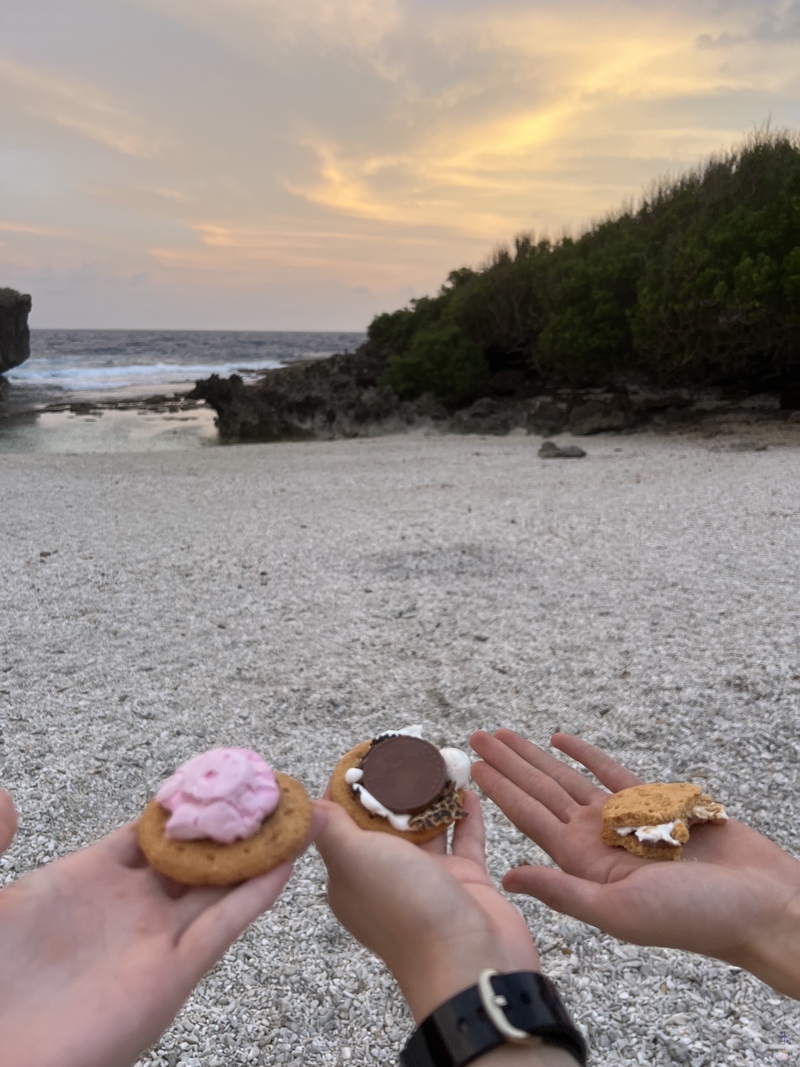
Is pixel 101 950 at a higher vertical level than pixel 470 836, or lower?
higher

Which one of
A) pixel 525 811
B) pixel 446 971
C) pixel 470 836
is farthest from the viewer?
pixel 525 811

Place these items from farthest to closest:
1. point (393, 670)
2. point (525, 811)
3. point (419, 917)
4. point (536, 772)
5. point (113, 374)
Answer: point (113, 374)
point (393, 670)
point (536, 772)
point (525, 811)
point (419, 917)

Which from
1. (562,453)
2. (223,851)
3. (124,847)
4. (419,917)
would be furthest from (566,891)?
(562,453)

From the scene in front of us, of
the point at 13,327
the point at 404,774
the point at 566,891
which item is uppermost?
the point at 13,327

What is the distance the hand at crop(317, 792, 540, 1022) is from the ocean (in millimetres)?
23377

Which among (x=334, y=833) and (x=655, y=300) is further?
(x=655, y=300)

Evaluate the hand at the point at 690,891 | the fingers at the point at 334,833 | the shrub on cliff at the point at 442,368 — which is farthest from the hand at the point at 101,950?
the shrub on cliff at the point at 442,368

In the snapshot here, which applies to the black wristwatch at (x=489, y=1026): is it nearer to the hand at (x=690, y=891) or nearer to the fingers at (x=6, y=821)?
the hand at (x=690, y=891)

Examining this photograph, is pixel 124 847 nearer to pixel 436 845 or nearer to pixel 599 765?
pixel 436 845

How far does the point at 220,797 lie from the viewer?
84.9 inches

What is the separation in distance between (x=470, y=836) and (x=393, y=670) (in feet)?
10.4

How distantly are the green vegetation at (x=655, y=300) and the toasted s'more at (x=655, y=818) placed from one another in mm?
15326

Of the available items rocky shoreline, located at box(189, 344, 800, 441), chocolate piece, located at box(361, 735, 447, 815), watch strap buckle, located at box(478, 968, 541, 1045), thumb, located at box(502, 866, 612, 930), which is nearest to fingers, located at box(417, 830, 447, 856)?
chocolate piece, located at box(361, 735, 447, 815)

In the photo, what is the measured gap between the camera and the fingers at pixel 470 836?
7.79 ft
